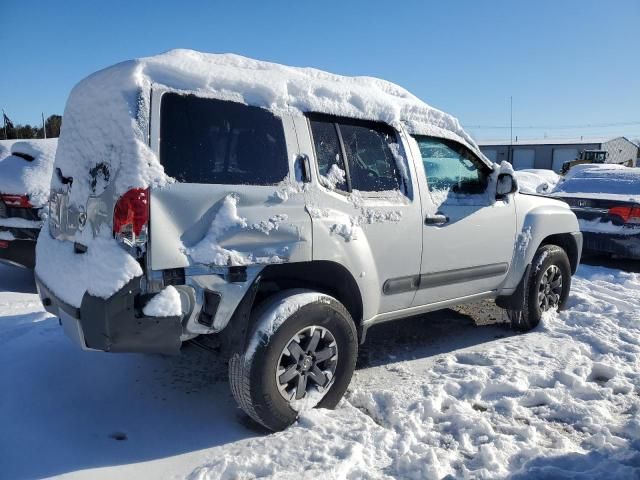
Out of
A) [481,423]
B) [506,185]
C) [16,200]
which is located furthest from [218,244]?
[16,200]

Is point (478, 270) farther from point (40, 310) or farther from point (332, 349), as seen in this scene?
point (40, 310)

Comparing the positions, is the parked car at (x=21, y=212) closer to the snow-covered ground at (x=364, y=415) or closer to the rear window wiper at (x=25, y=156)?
the rear window wiper at (x=25, y=156)

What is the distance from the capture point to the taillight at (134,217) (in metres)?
2.51

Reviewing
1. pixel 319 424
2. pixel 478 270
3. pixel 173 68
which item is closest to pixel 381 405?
pixel 319 424

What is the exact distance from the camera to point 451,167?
408cm

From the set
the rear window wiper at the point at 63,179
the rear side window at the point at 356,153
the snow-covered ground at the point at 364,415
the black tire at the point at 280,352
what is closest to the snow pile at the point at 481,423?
the snow-covered ground at the point at 364,415

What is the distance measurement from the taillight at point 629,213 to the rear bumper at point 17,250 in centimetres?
745

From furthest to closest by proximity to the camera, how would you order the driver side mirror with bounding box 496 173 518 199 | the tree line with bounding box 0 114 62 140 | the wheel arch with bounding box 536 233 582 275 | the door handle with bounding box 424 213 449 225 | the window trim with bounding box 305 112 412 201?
the tree line with bounding box 0 114 62 140
the wheel arch with bounding box 536 233 582 275
the driver side mirror with bounding box 496 173 518 199
the door handle with bounding box 424 213 449 225
the window trim with bounding box 305 112 412 201

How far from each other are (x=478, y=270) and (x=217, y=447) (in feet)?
7.93

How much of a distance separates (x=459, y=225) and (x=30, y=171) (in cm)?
478

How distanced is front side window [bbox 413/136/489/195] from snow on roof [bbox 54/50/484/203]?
38cm

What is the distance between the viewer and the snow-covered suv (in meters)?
2.57

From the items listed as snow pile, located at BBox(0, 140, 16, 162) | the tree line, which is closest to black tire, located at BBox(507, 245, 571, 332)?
snow pile, located at BBox(0, 140, 16, 162)

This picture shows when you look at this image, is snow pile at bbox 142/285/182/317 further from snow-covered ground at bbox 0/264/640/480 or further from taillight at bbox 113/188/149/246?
snow-covered ground at bbox 0/264/640/480
